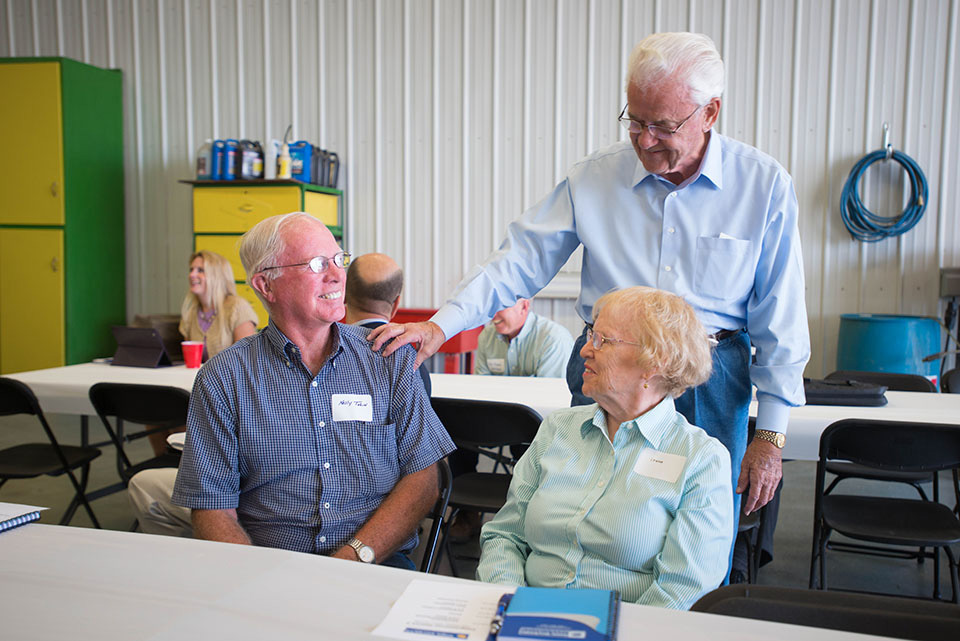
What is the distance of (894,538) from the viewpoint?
8.47 ft

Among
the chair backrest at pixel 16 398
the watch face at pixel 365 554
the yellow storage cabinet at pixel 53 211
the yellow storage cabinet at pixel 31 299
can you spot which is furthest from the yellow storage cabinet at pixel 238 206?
the watch face at pixel 365 554

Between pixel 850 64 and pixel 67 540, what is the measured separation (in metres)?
6.40

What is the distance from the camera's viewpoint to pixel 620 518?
1.56 metres

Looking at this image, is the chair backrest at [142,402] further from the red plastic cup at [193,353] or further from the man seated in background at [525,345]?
the man seated in background at [525,345]

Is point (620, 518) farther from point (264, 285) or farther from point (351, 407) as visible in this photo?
point (264, 285)

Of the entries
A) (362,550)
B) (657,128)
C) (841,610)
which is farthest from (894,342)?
(841,610)

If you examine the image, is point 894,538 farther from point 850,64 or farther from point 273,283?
point 850,64

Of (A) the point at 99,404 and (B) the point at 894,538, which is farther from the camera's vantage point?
(A) the point at 99,404

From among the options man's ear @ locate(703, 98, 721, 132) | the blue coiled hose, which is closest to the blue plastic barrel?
the blue coiled hose

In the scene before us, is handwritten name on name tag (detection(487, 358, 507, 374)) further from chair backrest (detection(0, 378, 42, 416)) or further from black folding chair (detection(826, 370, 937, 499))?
chair backrest (detection(0, 378, 42, 416))

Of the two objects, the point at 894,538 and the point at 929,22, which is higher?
the point at 929,22

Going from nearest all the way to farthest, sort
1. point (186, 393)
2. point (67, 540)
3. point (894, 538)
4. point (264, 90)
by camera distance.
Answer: point (67, 540), point (894, 538), point (186, 393), point (264, 90)

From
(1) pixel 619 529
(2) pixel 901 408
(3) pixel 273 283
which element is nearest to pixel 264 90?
(3) pixel 273 283

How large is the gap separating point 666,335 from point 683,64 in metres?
0.65
